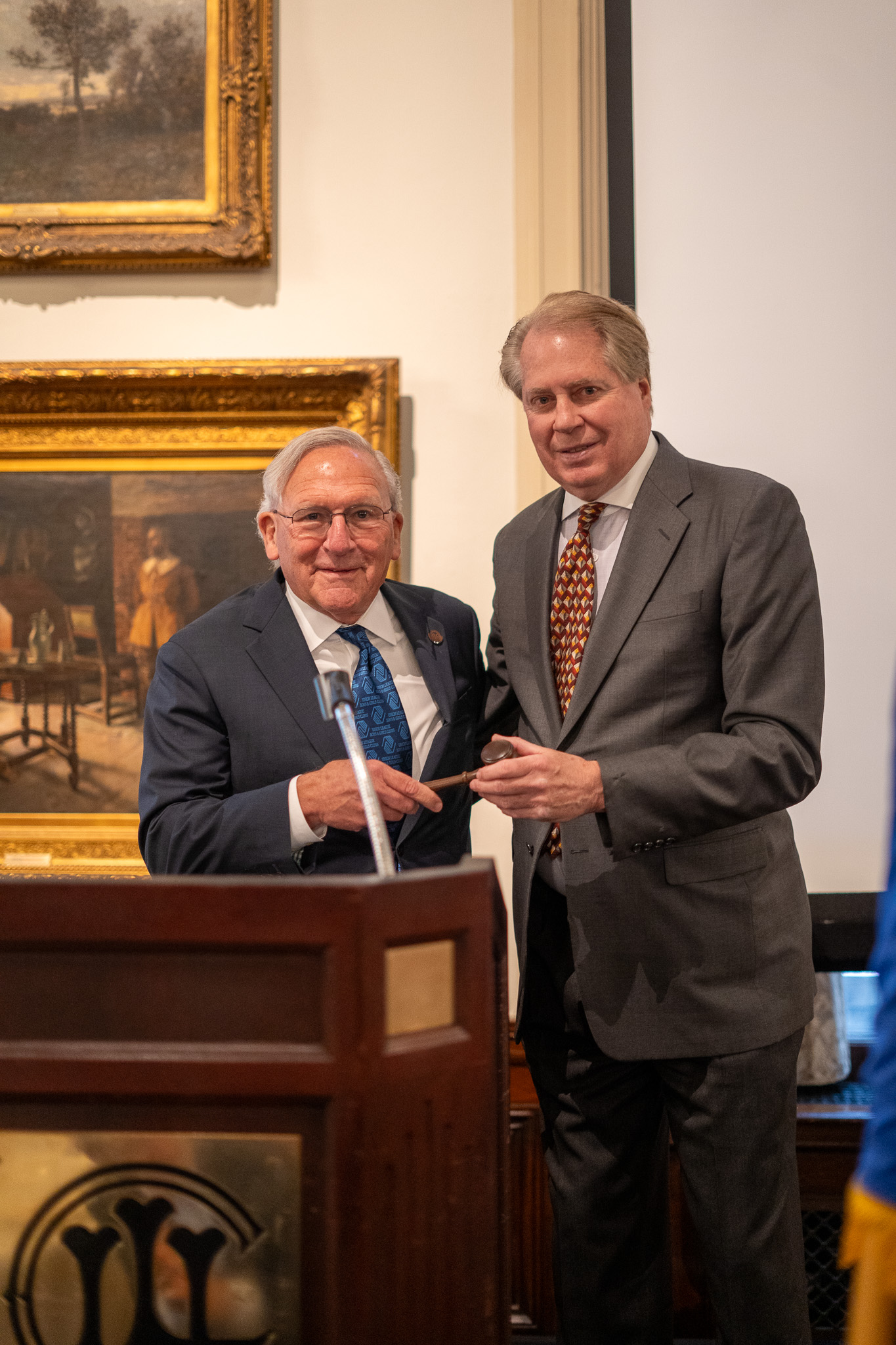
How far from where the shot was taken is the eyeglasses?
1.88m

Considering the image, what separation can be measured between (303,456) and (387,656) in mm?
384

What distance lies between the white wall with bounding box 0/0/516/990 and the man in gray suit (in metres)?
0.76

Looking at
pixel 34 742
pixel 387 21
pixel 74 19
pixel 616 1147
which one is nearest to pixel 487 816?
pixel 616 1147

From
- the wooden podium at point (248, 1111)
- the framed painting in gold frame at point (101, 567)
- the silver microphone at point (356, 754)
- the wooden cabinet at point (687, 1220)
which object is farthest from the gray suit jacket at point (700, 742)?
the framed painting in gold frame at point (101, 567)

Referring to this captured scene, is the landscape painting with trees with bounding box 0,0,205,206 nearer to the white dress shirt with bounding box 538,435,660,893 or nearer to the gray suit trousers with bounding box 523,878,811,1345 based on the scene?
the white dress shirt with bounding box 538,435,660,893

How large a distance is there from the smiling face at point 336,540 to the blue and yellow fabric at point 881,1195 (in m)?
1.16

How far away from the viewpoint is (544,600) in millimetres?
1907

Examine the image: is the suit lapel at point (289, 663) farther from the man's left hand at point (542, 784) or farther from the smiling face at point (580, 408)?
the smiling face at point (580, 408)

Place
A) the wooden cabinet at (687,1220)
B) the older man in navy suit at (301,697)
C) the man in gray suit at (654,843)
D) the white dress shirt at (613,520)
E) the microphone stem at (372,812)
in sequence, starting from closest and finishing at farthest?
the microphone stem at (372,812)
the man in gray suit at (654,843)
the older man in navy suit at (301,697)
the white dress shirt at (613,520)
the wooden cabinet at (687,1220)

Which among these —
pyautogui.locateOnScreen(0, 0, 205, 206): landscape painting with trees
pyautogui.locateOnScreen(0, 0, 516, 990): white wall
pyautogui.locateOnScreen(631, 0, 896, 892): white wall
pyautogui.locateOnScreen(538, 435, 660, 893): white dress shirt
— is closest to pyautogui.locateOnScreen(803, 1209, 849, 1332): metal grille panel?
pyautogui.locateOnScreen(631, 0, 896, 892): white wall

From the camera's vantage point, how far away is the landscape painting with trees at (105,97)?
2.66m

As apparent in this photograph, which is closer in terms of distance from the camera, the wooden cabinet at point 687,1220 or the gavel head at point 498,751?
the gavel head at point 498,751

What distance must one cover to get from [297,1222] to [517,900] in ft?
3.06

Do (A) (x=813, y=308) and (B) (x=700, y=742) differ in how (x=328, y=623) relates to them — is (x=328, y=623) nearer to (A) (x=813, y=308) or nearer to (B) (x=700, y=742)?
(B) (x=700, y=742)
